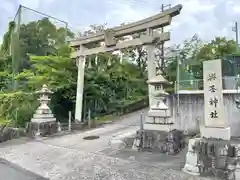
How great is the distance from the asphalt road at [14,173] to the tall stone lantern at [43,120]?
3.40m

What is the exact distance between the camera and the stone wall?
7.65 meters

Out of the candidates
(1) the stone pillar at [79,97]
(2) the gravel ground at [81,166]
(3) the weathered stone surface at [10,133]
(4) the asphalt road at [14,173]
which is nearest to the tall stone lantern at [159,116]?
(2) the gravel ground at [81,166]

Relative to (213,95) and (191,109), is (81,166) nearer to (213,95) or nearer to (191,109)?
(213,95)

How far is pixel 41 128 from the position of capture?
10.2 metres

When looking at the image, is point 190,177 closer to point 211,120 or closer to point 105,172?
point 211,120

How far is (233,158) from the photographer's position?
4.88 meters

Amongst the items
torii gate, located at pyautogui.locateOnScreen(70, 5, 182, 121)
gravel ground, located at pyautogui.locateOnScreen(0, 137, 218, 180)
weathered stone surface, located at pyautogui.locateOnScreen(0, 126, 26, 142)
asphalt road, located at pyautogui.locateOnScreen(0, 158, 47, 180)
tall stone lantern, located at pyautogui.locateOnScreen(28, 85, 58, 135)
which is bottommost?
asphalt road, located at pyautogui.locateOnScreen(0, 158, 47, 180)

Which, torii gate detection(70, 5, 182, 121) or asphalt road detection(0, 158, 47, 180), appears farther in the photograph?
torii gate detection(70, 5, 182, 121)

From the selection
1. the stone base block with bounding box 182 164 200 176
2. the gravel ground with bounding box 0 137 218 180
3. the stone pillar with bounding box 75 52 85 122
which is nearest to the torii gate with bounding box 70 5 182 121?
the stone pillar with bounding box 75 52 85 122

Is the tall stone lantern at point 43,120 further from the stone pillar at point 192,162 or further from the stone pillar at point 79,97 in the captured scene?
the stone pillar at point 192,162

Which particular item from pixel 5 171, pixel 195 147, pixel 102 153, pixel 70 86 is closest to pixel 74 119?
pixel 70 86

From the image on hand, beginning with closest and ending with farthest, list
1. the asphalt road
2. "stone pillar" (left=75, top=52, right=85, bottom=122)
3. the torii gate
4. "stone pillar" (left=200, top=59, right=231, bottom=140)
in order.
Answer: "stone pillar" (left=200, top=59, right=231, bottom=140) < the asphalt road < the torii gate < "stone pillar" (left=75, top=52, right=85, bottom=122)

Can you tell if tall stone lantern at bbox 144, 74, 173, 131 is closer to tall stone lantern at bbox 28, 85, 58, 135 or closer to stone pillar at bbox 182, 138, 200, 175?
stone pillar at bbox 182, 138, 200, 175

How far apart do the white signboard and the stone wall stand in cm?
246
